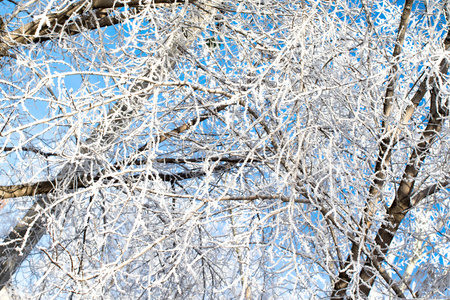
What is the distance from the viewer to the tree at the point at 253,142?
103 inches

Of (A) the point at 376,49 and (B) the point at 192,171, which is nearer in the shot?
(A) the point at 376,49

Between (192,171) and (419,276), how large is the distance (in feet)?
7.38

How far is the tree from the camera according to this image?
2.62m

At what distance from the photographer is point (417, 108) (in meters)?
3.50

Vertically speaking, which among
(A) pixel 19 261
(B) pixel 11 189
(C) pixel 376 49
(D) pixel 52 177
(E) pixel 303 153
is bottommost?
(A) pixel 19 261

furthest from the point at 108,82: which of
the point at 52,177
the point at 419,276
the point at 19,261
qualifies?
the point at 419,276

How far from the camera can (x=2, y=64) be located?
4.22 meters

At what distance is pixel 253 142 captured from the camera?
334 centimetres

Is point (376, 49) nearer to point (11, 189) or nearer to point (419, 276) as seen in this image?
point (419, 276)

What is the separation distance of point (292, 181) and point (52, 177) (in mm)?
2824

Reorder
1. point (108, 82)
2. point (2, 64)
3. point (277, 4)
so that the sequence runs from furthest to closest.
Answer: point (2, 64) < point (108, 82) < point (277, 4)

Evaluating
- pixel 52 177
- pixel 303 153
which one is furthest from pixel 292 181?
pixel 52 177

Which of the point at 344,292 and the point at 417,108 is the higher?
the point at 417,108

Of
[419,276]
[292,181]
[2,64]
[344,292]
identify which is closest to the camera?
[292,181]
